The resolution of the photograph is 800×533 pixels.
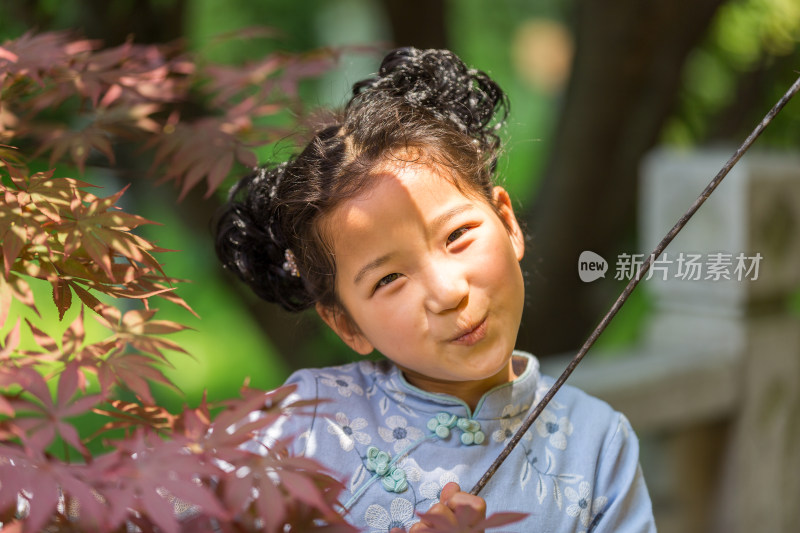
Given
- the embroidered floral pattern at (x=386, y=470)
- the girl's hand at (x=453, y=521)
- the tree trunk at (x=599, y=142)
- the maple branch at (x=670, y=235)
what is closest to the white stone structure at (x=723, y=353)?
the tree trunk at (x=599, y=142)

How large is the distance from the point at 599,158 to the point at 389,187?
1.88 m

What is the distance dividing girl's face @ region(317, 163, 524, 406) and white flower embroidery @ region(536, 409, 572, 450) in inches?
5.7

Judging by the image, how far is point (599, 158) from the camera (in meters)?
2.90

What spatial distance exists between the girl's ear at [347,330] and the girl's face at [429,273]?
0.26 ft

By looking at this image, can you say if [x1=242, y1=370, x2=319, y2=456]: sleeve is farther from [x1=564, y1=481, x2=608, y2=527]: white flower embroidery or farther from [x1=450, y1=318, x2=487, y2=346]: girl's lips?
[x1=564, y1=481, x2=608, y2=527]: white flower embroidery

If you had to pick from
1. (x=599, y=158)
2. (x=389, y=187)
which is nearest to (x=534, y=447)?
(x=389, y=187)

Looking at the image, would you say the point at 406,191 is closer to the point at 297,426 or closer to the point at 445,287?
the point at 445,287

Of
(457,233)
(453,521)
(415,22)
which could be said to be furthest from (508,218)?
(415,22)

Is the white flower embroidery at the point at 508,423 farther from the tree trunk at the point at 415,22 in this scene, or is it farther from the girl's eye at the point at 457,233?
the tree trunk at the point at 415,22

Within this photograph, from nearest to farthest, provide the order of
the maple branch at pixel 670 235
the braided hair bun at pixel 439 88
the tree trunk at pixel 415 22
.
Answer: the maple branch at pixel 670 235
the braided hair bun at pixel 439 88
the tree trunk at pixel 415 22

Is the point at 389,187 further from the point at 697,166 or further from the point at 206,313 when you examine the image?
the point at 206,313

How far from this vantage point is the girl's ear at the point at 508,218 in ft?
4.22

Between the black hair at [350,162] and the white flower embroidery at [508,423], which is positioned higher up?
the black hair at [350,162]

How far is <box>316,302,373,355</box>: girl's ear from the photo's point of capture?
128cm
